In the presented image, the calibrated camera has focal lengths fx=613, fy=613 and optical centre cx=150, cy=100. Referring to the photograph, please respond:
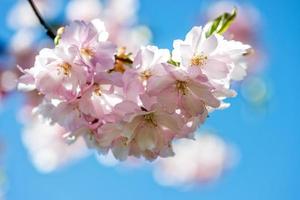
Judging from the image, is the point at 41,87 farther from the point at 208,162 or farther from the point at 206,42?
the point at 208,162

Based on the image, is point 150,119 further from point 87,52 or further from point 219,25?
point 219,25

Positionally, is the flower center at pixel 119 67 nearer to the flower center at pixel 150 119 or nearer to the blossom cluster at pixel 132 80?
the blossom cluster at pixel 132 80

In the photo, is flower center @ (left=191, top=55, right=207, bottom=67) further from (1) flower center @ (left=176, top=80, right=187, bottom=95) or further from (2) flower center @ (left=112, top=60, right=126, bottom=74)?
(2) flower center @ (left=112, top=60, right=126, bottom=74)

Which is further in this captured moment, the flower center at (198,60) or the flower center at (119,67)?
the flower center at (119,67)

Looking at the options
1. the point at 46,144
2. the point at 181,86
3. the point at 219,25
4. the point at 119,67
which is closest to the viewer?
the point at 181,86

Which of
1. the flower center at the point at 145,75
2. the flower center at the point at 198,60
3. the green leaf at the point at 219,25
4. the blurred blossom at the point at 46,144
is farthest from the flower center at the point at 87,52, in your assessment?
the blurred blossom at the point at 46,144

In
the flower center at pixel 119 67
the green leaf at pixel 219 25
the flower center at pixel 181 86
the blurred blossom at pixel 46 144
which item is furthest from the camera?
the blurred blossom at pixel 46 144

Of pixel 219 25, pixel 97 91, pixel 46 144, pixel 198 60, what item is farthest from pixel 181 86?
pixel 46 144
